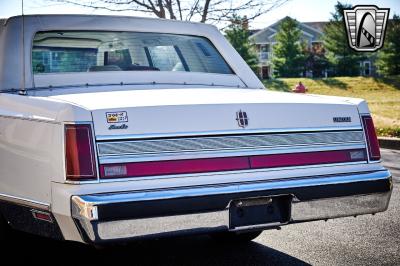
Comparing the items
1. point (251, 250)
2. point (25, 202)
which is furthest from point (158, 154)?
point (251, 250)

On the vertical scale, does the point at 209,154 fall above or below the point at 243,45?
below

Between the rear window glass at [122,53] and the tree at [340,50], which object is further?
the tree at [340,50]

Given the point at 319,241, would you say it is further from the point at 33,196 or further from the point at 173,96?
the point at 33,196

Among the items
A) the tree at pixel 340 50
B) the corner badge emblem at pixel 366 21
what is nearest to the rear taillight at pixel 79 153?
the corner badge emblem at pixel 366 21

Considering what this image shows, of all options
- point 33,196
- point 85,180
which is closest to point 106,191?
point 85,180

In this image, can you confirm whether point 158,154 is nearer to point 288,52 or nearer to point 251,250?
point 251,250

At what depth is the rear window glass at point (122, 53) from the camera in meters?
4.30

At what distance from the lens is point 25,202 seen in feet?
11.2

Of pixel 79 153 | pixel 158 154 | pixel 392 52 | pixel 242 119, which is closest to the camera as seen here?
pixel 79 153

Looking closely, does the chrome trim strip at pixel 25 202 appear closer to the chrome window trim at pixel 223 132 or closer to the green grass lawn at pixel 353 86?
the chrome window trim at pixel 223 132

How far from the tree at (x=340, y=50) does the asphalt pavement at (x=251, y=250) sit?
46976mm
